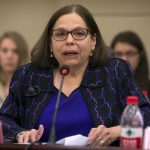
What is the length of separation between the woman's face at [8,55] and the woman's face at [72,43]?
5.51 feet

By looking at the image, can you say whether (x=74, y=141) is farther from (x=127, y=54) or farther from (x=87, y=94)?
(x=127, y=54)

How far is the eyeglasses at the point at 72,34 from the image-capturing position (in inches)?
90.1

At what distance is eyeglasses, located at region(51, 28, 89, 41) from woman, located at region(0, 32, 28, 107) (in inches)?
64.6

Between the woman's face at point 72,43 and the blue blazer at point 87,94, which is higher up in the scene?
the woman's face at point 72,43

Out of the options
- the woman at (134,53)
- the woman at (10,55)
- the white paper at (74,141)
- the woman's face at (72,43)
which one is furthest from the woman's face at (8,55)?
the white paper at (74,141)

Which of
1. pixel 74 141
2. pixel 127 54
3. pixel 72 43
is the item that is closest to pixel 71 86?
pixel 72 43

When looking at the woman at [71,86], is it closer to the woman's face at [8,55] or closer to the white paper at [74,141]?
the white paper at [74,141]

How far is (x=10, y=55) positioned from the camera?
4.01 metres

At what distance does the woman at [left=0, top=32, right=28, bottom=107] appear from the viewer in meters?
3.95

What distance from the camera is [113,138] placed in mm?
2062

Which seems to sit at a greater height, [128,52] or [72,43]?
[72,43]

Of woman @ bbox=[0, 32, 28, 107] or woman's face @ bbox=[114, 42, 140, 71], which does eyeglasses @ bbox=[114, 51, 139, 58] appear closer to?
woman's face @ bbox=[114, 42, 140, 71]

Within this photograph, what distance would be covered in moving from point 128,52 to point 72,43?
1.65 meters

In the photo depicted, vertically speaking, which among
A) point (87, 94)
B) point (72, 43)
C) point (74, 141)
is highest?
point (72, 43)
